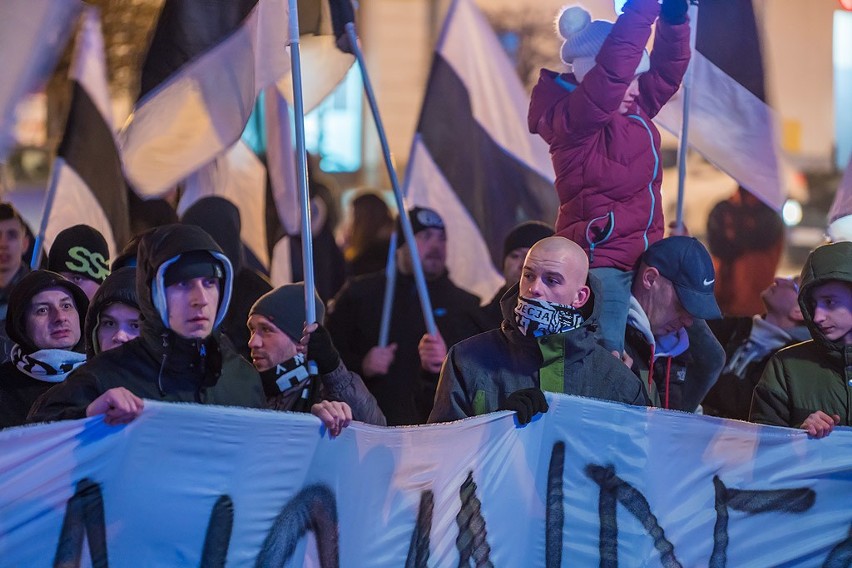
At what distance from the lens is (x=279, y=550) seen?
4418 mm

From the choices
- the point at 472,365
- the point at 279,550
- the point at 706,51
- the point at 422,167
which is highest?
the point at 706,51

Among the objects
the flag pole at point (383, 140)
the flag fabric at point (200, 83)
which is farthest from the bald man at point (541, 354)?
the flag fabric at point (200, 83)

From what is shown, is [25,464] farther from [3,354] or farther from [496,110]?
[496,110]

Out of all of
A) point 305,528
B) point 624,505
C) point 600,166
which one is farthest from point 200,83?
point 624,505

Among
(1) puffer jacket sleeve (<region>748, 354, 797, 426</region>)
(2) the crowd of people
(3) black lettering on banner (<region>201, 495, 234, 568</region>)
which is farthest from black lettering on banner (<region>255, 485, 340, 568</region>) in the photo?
(1) puffer jacket sleeve (<region>748, 354, 797, 426</region>)

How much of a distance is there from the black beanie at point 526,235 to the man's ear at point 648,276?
1.29 m

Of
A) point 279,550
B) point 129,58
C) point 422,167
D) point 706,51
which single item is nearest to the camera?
point 279,550

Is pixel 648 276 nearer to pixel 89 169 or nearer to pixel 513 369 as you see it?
pixel 513 369

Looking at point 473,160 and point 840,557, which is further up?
point 473,160

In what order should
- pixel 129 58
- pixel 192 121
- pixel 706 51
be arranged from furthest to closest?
pixel 129 58, pixel 706 51, pixel 192 121

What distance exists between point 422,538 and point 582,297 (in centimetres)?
103

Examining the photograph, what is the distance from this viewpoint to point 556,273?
5023 mm

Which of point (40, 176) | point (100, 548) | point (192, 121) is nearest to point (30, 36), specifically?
point (192, 121)

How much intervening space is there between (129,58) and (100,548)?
1085 centimetres
